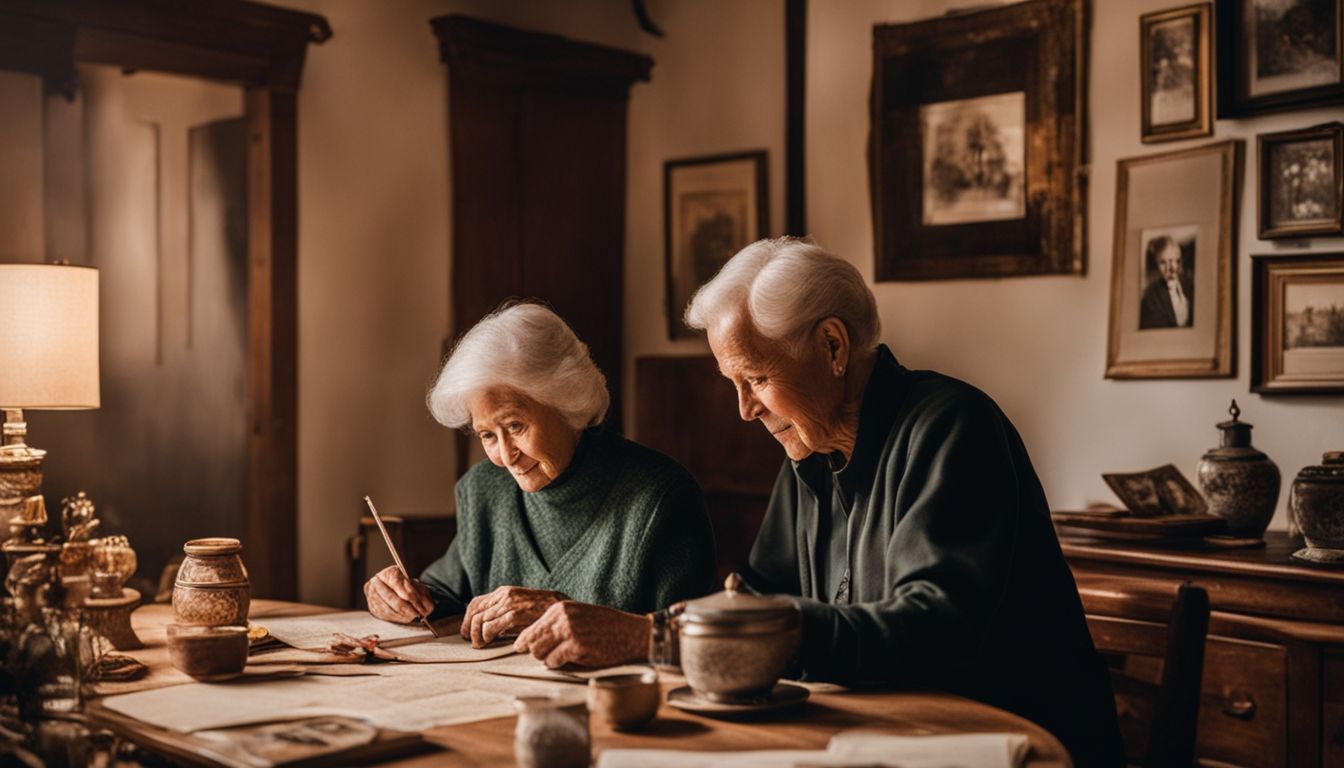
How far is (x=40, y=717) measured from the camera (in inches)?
79.2

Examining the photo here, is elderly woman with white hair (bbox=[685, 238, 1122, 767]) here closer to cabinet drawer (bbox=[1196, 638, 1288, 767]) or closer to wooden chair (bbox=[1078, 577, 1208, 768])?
wooden chair (bbox=[1078, 577, 1208, 768])

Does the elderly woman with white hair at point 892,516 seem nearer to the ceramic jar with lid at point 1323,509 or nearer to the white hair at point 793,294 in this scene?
the white hair at point 793,294

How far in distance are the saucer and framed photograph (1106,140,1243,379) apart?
270cm

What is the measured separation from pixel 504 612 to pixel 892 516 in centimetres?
74

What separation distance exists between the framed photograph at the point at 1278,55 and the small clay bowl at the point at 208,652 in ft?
10.8

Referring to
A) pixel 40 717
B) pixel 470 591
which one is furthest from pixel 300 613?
pixel 40 717

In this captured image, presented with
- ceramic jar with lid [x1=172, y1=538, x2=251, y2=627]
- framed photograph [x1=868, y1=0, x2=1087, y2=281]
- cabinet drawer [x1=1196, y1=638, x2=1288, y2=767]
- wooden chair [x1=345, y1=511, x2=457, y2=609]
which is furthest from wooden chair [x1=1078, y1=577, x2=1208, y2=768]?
wooden chair [x1=345, y1=511, x2=457, y2=609]

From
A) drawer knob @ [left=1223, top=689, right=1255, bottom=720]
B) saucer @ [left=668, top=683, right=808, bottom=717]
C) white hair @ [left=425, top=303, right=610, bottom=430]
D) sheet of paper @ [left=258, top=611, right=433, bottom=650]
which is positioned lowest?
drawer knob @ [left=1223, top=689, right=1255, bottom=720]

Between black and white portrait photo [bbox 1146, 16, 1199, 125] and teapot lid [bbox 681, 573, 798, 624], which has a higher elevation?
black and white portrait photo [bbox 1146, 16, 1199, 125]

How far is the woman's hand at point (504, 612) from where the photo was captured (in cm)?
254

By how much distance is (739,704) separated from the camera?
1911 millimetres

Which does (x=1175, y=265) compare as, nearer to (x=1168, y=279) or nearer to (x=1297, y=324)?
(x=1168, y=279)

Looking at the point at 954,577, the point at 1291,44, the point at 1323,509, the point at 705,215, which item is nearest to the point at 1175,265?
the point at 1291,44

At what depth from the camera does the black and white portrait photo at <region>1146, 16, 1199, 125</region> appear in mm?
4277
